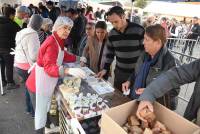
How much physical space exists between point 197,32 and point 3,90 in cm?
783

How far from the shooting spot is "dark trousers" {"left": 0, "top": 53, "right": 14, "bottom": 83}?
4.59 meters

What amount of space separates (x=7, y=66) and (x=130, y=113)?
12.7 feet

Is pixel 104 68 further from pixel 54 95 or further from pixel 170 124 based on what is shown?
pixel 170 124

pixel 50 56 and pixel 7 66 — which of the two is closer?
pixel 50 56

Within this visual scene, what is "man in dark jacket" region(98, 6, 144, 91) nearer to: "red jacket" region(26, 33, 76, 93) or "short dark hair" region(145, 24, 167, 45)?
"red jacket" region(26, 33, 76, 93)

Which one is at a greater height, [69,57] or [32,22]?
[32,22]

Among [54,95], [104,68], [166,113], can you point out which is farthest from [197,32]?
[166,113]

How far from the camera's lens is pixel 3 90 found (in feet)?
15.4

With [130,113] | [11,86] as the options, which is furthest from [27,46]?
[130,113]

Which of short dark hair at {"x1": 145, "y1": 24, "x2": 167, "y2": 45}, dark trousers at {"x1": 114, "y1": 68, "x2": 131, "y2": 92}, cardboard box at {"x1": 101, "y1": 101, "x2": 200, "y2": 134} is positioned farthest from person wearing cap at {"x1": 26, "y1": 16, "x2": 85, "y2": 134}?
dark trousers at {"x1": 114, "y1": 68, "x2": 131, "y2": 92}

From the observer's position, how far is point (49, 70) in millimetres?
2223

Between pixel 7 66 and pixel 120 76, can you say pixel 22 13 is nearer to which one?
pixel 7 66

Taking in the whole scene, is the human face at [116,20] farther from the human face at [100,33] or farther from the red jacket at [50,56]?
the red jacket at [50,56]

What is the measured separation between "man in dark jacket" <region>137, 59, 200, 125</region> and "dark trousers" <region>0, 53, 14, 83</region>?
384cm
